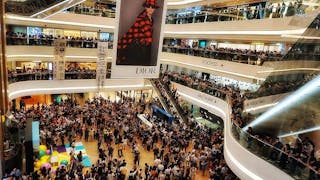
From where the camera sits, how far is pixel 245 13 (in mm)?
19562

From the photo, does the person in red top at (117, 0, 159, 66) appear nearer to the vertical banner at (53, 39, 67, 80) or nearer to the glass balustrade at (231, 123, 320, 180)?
the glass balustrade at (231, 123, 320, 180)

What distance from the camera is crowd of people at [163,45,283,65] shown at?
18.1 meters

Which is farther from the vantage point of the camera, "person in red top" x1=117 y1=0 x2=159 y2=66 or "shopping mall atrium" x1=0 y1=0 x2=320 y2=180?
"shopping mall atrium" x1=0 y1=0 x2=320 y2=180

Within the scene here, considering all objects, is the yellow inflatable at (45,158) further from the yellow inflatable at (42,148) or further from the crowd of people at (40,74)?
the crowd of people at (40,74)

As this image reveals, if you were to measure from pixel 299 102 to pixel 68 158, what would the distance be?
11.0m

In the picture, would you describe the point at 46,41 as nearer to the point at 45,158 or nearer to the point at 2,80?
the point at 2,80

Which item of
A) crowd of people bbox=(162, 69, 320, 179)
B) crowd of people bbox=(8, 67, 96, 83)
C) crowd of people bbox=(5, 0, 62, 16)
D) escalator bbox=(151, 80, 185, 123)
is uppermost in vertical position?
crowd of people bbox=(5, 0, 62, 16)

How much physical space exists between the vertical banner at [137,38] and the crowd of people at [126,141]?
668cm

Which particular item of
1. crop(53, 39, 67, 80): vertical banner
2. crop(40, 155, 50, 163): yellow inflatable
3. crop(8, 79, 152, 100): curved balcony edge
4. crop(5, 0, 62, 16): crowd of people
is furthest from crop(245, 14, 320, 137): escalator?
crop(8, 79, 152, 100): curved balcony edge

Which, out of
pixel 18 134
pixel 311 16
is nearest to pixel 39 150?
pixel 18 134

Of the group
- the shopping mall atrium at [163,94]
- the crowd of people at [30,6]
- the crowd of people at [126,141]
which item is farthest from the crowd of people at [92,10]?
the crowd of people at [30,6]

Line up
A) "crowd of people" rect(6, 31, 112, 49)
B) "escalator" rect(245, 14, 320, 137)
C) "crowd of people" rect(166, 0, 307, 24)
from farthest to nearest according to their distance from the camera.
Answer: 1. "crowd of people" rect(6, 31, 112, 49)
2. "crowd of people" rect(166, 0, 307, 24)
3. "escalator" rect(245, 14, 320, 137)

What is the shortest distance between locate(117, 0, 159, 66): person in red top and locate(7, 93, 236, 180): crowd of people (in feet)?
22.6

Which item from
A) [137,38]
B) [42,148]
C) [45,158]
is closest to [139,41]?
[137,38]
